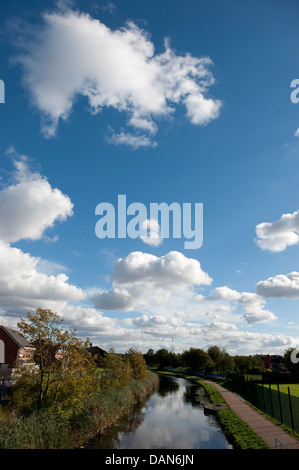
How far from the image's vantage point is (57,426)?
15.5 m

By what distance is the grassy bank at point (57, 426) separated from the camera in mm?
12648

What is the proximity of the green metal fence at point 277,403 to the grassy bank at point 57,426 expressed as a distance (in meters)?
11.5

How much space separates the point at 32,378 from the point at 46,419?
2453 mm

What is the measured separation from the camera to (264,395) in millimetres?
24156

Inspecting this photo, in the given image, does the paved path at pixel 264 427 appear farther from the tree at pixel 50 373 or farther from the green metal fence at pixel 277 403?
the tree at pixel 50 373

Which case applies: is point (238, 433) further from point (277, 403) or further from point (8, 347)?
point (8, 347)

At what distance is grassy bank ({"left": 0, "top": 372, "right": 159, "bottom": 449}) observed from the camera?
12.6m

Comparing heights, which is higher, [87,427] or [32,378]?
[32,378]


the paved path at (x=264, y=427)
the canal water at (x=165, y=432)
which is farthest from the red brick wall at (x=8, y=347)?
the paved path at (x=264, y=427)

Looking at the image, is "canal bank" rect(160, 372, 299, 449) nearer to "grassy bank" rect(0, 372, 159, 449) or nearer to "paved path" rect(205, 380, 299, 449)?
"paved path" rect(205, 380, 299, 449)

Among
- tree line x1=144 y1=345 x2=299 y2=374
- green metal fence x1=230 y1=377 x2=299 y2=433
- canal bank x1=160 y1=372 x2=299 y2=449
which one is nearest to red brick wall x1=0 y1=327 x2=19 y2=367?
green metal fence x1=230 y1=377 x2=299 y2=433
